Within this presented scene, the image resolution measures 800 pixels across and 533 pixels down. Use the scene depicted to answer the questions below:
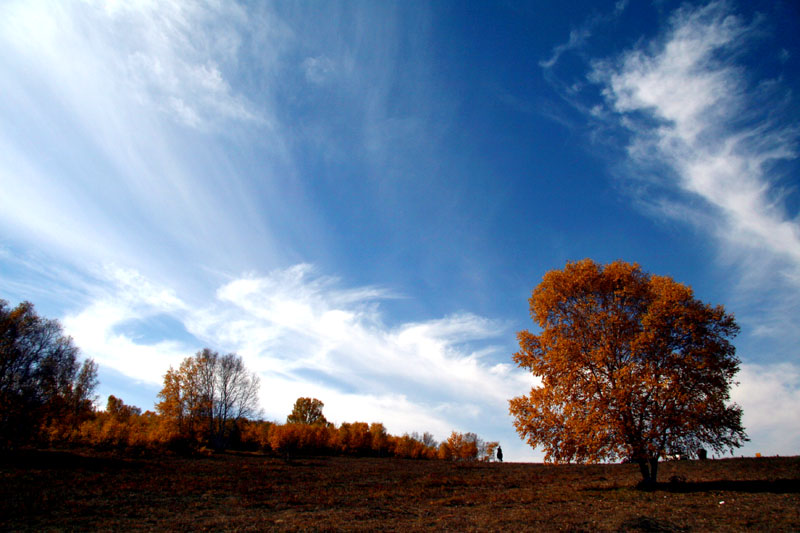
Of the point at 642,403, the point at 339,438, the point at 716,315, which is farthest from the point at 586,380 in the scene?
the point at 339,438

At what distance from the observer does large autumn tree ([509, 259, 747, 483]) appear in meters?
17.9

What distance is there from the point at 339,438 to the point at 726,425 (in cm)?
7410

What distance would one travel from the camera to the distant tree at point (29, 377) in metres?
33.1

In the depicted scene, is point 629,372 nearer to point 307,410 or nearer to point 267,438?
point 267,438

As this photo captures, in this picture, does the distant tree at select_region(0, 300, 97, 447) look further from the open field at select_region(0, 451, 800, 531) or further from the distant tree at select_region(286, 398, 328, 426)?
the distant tree at select_region(286, 398, 328, 426)

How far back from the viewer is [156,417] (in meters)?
58.1

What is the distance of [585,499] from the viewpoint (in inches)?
725

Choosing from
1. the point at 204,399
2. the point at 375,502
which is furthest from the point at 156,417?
the point at 375,502

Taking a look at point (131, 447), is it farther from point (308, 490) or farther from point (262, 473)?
point (308, 490)

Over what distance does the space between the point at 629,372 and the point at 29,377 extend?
4828 centimetres

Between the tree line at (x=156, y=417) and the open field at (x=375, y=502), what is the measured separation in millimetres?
7197

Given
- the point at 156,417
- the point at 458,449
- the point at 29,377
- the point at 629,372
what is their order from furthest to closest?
the point at 458,449 → the point at 156,417 → the point at 29,377 → the point at 629,372

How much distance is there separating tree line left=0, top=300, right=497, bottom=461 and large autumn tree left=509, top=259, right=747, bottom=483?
37454mm

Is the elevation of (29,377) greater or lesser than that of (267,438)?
greater
